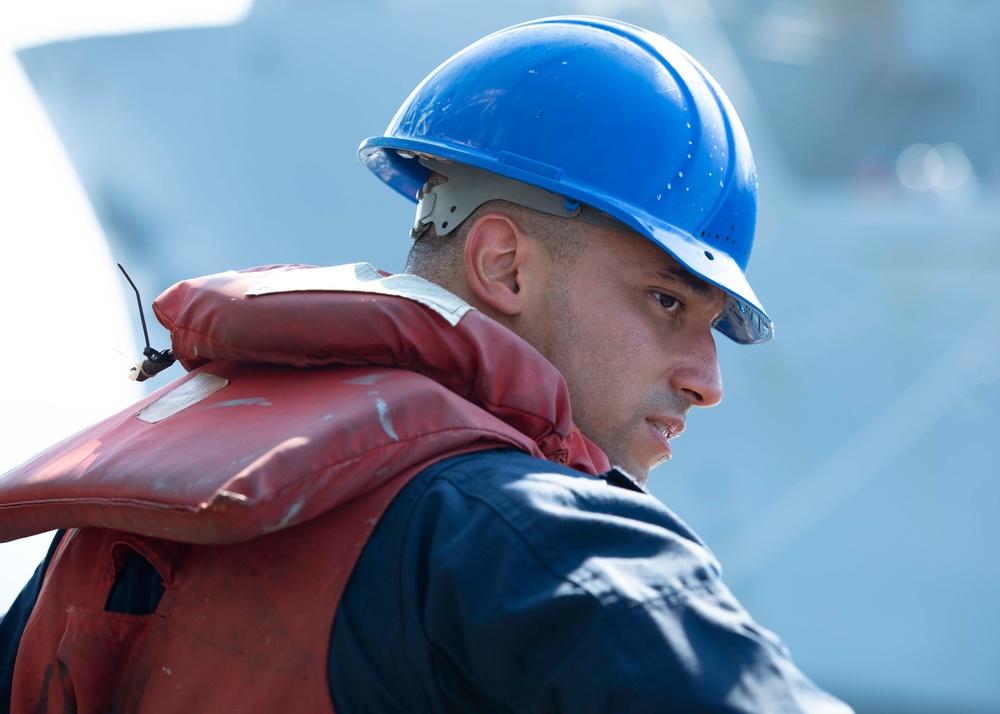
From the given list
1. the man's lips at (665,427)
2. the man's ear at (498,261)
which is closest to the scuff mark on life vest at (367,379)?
the man's ear at (498,261)

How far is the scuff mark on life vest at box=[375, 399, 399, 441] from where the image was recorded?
3.02 feet

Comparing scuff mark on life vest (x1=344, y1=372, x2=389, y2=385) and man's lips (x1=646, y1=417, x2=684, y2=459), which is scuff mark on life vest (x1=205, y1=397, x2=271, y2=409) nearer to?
scuff mark on life vest (x1=344, y1=372, x2=389, y2=385)

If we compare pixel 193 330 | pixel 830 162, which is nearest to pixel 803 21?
pixel 830 162

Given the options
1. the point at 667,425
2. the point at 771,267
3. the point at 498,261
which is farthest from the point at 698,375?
the point at 771,267

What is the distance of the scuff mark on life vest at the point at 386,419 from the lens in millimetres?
920

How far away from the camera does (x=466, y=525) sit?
88cm

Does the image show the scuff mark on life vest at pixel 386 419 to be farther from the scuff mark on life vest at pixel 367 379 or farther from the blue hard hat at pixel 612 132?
the blue hard hat at pixel 612 132

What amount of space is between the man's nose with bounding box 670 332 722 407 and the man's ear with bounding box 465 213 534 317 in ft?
0.75

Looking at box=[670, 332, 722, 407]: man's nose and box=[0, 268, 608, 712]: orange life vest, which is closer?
box=[0, 268, 608, 712]: orange life vest

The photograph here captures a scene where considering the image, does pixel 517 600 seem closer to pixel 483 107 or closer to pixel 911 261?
pixel 483 107

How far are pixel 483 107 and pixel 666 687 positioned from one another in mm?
884

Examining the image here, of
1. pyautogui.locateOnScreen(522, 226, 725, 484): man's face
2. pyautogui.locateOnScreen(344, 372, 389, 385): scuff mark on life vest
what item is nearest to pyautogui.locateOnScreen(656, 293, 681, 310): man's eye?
pyautogui.locateOnScreen(522, 226, 725, 484): man's face

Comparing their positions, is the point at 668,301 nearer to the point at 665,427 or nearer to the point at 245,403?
the point at 665,427

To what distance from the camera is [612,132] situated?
1380mm
